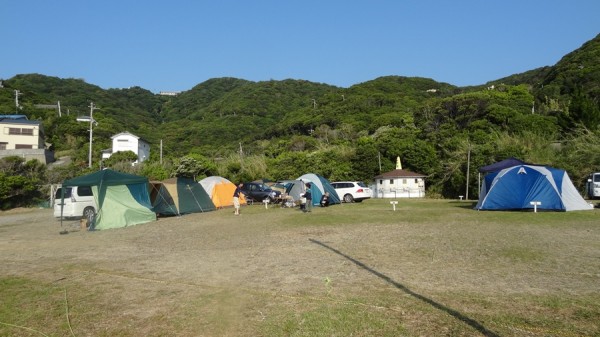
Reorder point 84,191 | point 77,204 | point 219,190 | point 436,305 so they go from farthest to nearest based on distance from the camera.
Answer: point 219,190 < point 84,191 < point 77,204 < point 436,305

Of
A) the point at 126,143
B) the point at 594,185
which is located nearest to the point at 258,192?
the point at 594,185

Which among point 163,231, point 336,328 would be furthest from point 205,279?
point 163,231

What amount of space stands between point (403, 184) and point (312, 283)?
87.0ft

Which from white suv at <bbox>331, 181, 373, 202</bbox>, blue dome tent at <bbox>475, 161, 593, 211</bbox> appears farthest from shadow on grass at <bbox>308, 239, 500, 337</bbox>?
white suv at <bbox>331, 181, 373, 202</bbox>

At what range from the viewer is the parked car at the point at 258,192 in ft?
82.3

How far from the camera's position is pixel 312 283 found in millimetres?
6355

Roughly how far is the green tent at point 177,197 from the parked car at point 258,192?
4427 mm

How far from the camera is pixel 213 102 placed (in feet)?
310

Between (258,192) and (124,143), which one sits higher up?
(124,143)

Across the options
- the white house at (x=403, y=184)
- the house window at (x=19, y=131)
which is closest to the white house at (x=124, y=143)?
the house window at (x=19, y=131)

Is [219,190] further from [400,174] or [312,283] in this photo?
[312,283]

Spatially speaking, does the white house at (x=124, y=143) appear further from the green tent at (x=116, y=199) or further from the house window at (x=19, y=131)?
the green tent at (x=116, y=199)

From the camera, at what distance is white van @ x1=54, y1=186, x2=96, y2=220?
58.2 feet

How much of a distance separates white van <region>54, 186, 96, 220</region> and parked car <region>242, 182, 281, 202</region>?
9.47 m
